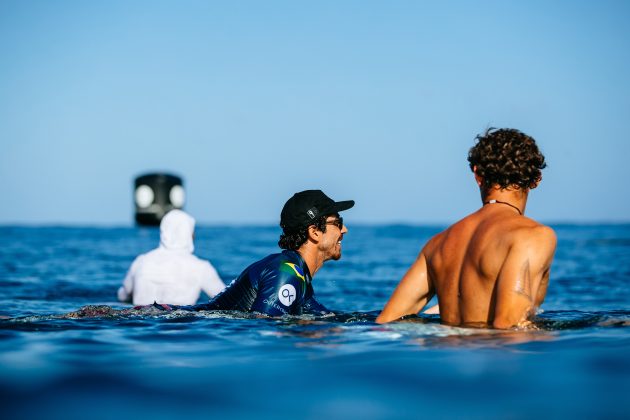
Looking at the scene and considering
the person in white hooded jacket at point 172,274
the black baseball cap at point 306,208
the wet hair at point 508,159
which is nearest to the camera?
the wet hair at point 508,159

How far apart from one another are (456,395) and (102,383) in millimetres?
1700

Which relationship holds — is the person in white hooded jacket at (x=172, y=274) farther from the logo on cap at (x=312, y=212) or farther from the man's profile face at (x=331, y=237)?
the logo on cap at (x=312, y=212)

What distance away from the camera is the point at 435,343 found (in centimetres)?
460

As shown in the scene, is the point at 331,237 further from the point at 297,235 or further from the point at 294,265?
the point at 294,265

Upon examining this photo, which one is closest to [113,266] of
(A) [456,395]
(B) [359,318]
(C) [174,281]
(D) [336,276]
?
(D) [336,276]

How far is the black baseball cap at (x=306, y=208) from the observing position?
630cm

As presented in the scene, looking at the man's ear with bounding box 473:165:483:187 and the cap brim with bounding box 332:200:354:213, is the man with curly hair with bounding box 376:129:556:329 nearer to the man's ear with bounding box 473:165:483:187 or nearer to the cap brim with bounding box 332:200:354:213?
the man's ear with bounding box 473:165:483:187

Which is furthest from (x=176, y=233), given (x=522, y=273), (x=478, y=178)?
(x=522, y=273)

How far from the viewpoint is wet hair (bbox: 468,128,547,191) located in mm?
4746

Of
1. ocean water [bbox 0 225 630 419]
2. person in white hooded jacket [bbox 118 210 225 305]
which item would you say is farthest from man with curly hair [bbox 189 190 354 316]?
person in white hooded jacket [bbox 118 210 225 305]

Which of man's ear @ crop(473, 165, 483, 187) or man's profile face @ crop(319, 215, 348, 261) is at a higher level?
man's ear @ crop(473, 165, 483, 187)

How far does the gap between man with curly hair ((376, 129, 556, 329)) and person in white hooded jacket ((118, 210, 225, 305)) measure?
3849 millimetres

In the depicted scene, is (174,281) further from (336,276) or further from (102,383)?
(336,276)

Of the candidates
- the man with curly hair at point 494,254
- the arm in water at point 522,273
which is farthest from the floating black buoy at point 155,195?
the arm in water at point 522,273
